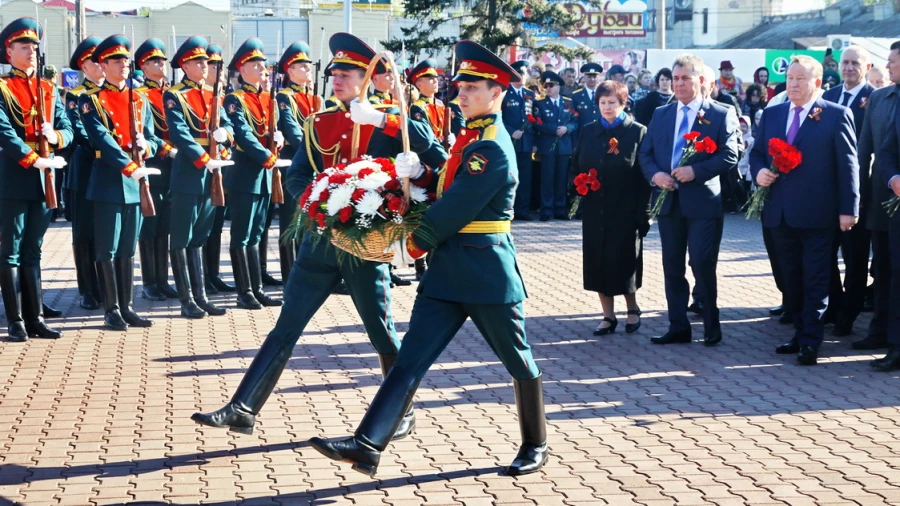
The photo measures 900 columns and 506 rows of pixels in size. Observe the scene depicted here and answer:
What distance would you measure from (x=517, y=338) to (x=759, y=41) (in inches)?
2218

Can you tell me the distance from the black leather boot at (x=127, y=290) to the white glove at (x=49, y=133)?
41.0 inches

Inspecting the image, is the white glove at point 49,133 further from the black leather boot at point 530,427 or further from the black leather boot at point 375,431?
the black leather boot at point 530,427

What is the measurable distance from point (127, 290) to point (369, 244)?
4682 millimetres

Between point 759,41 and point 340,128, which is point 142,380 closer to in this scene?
point 340,128

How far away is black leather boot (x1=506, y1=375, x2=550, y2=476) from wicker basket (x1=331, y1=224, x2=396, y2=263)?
2.92ft

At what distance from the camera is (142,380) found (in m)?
7.62

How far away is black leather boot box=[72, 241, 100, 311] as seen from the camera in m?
10.3

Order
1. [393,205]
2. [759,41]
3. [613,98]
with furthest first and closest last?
[759,41] < [613,98] < [393,205]

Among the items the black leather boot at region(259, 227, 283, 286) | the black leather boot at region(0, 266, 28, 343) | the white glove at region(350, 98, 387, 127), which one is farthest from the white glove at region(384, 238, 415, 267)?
the black leather boot at region(259, 227, 283, 286)

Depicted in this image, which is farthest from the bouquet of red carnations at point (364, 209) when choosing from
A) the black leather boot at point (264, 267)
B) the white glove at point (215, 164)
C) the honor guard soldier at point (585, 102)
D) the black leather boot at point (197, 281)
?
the honor guard soldier at point (585, 102)

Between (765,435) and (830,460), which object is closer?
(830,460)

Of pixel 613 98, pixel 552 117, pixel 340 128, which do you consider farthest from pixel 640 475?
pixel 552 117

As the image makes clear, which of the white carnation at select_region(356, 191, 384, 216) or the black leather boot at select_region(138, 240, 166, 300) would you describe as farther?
the black leather boot at select_region(138, 240, 166, 300)

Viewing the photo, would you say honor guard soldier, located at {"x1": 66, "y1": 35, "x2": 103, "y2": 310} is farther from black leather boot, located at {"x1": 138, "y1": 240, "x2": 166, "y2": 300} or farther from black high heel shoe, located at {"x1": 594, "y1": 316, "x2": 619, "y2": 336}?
black high heel shoe, located at {"x1": 594, "y1": 316, "x2": 619, "y2": 336}
